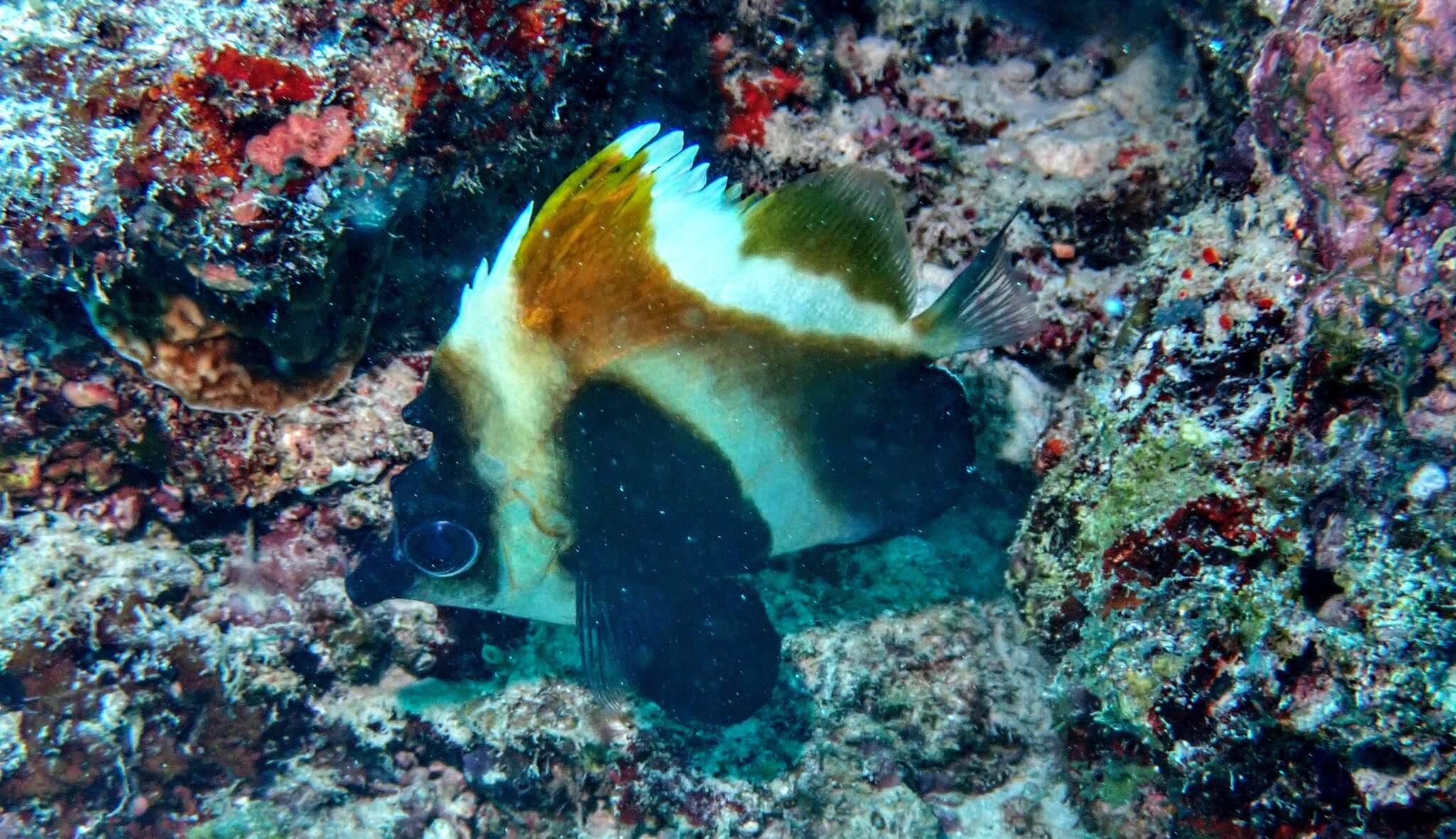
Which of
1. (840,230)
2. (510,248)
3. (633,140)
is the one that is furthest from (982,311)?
(510,248)

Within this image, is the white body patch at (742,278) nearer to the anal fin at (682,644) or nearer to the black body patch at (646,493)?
the black body patch at (646,493)

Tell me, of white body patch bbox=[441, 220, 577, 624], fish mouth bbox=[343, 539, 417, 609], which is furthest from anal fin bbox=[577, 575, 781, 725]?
fish mouth bbox=[343, 539, 417, 609]

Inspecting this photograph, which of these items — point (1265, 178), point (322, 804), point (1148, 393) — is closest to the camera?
point (1148, 393)

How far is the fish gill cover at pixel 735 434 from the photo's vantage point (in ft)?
7.30

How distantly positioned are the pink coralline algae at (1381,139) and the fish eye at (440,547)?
2897mm

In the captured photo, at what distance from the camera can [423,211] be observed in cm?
277

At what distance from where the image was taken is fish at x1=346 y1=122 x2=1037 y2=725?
2.20 metres

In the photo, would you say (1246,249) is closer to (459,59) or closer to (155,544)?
(459,59)

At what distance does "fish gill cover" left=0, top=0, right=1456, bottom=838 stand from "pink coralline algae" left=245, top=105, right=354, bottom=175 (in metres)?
0.02

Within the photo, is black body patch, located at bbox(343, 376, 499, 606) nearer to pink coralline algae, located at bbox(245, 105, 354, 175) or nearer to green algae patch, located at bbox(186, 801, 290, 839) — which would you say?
pink coralline algae, located at bbox(245, 105, 354, 175)

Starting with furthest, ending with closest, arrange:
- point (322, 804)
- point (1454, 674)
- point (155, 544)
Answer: point (322, 804), point (155, 544), point (1454, 674)

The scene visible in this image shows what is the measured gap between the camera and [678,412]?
2.36 m

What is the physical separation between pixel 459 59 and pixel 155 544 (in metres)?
2.60

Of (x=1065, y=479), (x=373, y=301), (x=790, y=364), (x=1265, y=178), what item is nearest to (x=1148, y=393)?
(x=1065, y=479)
